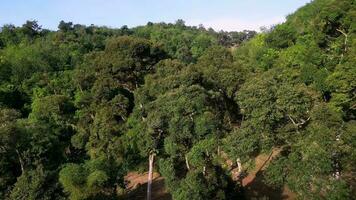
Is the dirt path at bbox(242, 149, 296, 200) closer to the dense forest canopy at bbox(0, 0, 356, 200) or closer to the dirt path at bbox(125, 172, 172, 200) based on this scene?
the dense forest canopy at bbox(0, 0, 356, 200)

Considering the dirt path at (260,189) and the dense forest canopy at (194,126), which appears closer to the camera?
the dense forest canopy at (194,126)

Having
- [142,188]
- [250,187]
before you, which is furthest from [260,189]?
[142,188]

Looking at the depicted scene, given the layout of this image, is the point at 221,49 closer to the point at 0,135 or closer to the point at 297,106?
the point at 297,106

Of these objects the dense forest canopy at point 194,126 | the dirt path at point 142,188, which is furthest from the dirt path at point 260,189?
the dirt path at point 142,188

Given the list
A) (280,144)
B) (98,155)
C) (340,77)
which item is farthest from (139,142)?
(340,77)

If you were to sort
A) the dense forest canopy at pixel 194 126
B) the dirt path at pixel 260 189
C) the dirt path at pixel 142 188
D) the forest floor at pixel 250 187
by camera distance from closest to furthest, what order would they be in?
1. the dense forest canopy at pixel 194 126
2. the dirt path at pixel 260 189
3. the forest floor at pixel 250 187
4. the dirt path at pixel 142 188

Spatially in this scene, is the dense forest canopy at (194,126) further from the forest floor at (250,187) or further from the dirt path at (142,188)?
the forest floor at (250,187)
